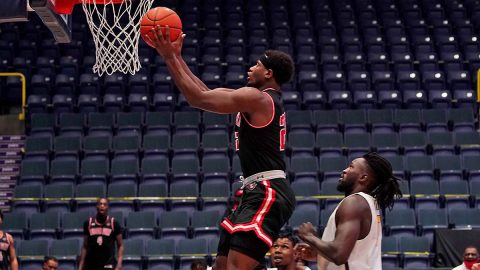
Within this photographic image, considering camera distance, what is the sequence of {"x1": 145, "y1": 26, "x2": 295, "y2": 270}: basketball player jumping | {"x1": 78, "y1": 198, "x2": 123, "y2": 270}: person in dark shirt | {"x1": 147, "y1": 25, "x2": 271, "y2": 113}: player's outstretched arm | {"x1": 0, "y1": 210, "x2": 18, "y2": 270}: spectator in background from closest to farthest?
{"x1": 147, "y1": 25, "x2": 271, "y2": 113}: player's outstretched arm
{"x1": 145, "y1": 26, "x2": 295, "y2": 270}: basketball player jumping
{"x1": 0, "y1": 210, "x2": 18, "y2": 270}: spectator in background
{"x1": 78, "y1": 198, "x2": 123, "y2": 270}: person in dark shirt

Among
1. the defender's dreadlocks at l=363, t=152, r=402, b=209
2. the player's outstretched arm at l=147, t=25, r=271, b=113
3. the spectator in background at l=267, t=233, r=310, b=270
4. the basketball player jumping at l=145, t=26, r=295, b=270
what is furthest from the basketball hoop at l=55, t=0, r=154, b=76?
the defender's dreadlocks at l=363, t=152, r=402, b=209

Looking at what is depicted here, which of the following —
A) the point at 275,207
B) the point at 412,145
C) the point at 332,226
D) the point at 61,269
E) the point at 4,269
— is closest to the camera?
the point at 332,226

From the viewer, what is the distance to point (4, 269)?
9664 millimetres

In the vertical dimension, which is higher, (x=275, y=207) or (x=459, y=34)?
(x=459, y=34)

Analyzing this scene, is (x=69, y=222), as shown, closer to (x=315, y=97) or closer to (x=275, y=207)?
(x=315, y=97)

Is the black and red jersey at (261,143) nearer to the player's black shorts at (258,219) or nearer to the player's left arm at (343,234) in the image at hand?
the player's black shorts at (258,219)

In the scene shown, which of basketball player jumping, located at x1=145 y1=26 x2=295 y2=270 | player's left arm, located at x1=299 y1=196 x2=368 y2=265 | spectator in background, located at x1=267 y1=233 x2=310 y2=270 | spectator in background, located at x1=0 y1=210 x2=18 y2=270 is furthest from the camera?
spectator in background, located at x1=0 y1=210 x2=18 y2=270

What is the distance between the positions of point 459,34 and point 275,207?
48.8 feet

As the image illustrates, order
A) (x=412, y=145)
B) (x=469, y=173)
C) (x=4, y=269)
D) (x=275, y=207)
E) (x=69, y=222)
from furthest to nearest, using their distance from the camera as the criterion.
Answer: (x=412, y=145) → (x=469, y=173) → (x=69, y=222) → (x=4, y=269) → (x=275, y=207)

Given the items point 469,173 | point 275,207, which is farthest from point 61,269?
point 275,207

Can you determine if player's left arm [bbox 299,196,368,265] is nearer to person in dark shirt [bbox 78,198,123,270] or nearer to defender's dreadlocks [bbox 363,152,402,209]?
defender's dreadlocks [bbox 363,152,402,209]

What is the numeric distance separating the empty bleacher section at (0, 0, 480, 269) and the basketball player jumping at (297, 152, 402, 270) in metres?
7.50

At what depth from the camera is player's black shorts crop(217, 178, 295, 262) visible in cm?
502

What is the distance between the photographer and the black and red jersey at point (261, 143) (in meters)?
5.16
